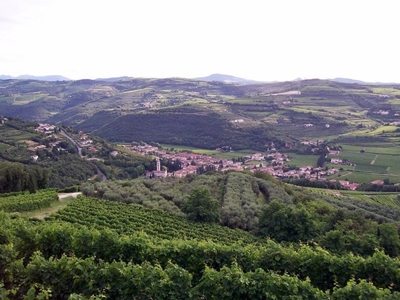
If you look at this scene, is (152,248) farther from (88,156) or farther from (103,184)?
(88,156)

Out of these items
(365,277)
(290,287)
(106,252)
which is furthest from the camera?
(106,252)

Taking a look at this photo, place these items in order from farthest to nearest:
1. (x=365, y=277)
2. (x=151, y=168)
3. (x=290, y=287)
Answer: (x=151, y=168) → (x=365, y=277) → (x=290, y=287)

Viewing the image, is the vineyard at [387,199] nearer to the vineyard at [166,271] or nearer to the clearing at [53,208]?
the vineyard at [166,271]

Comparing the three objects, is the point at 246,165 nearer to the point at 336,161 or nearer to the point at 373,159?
the point at 336,161

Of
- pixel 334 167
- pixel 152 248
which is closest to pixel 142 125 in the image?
pixel 334 167

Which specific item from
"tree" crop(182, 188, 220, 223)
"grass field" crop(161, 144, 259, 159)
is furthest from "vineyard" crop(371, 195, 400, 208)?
"grass field" crop(161, 144, 259, 159)

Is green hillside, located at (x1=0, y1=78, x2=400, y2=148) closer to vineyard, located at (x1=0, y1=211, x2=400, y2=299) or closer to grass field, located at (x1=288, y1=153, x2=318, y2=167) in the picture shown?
grass field, located at (x1=288, y1=153, x2=318, y2=167)
